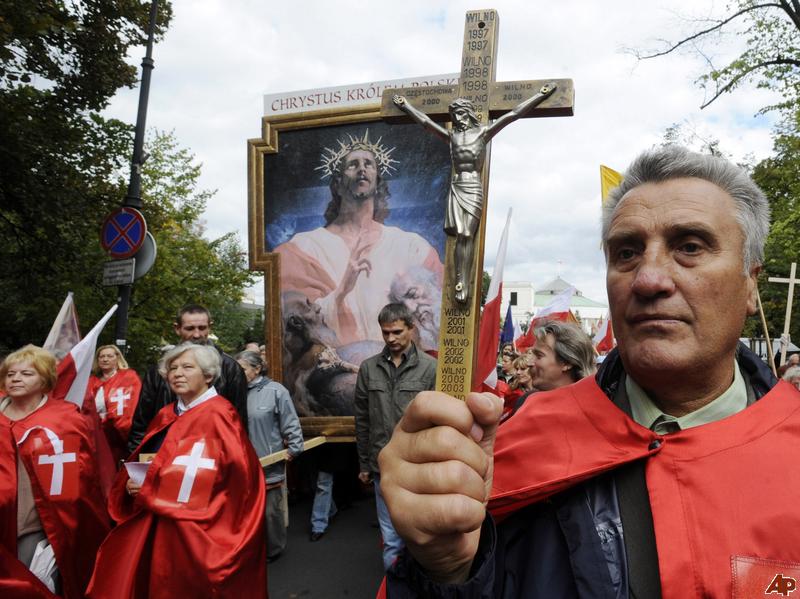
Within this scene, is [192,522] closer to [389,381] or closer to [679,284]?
[389,381]

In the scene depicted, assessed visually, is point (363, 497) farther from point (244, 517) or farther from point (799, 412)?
point (799, 412)

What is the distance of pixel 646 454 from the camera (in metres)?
1.28

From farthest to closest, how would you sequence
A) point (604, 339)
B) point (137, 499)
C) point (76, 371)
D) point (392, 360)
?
point (604, 339) → point (392, 360) → point (76, 371) → point (137, 499)

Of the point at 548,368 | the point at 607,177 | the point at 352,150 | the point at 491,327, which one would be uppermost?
the point at 352,150

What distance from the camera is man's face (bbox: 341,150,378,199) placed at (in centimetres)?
640

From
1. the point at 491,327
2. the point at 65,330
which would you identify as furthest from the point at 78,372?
the point at 491,327

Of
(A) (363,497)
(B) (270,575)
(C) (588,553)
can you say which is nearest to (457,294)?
(C) (588,553)

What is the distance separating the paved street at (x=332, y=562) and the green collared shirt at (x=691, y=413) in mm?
3914

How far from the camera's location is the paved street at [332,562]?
477 centimetres

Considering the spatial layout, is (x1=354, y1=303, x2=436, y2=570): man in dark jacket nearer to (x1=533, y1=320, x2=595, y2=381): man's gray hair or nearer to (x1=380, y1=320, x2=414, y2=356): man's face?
(x1=380, y1=320, x2=414, y2=356): man's face

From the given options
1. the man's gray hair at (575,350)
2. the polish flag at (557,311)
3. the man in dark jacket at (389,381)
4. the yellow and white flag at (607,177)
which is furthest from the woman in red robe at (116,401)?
the yellow and white flag at (607,177)

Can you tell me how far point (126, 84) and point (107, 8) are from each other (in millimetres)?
1212

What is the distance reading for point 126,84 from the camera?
1027 cm

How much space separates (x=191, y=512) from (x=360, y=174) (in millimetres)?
4040
